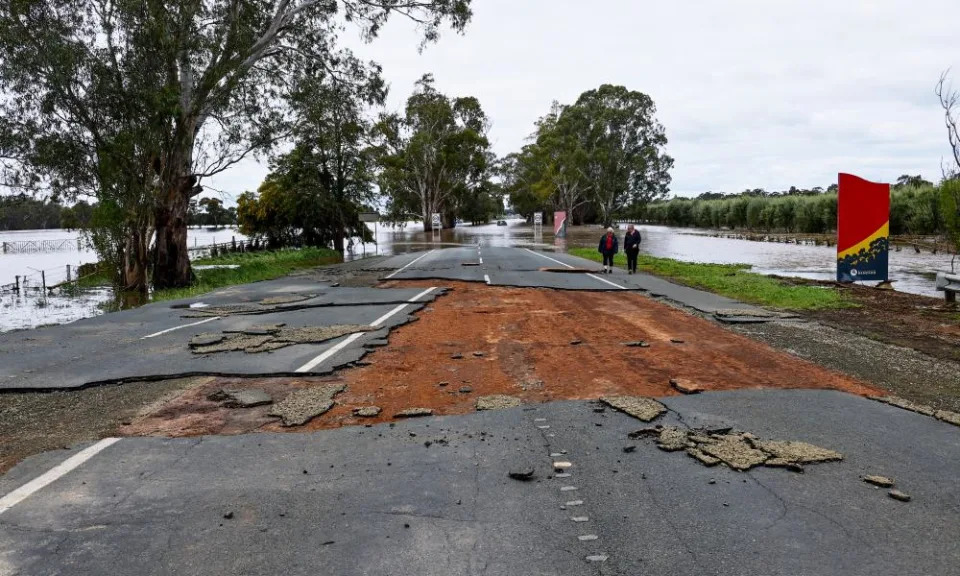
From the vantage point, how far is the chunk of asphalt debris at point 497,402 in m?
5.91

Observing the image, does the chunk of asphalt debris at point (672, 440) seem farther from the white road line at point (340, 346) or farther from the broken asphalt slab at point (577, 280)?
the broken asphalt slab at point (577, 280)

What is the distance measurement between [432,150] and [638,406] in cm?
6931

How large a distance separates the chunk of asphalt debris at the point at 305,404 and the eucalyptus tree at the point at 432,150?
60431 mm

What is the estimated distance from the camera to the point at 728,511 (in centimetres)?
378

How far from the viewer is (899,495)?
12.9 feet

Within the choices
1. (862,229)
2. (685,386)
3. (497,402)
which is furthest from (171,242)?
(862,229)

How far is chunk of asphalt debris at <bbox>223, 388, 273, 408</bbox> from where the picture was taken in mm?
6138

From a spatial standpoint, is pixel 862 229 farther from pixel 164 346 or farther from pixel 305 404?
pixel 164 346

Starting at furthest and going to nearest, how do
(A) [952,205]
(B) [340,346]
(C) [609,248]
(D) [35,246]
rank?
1. (D) [35,246]
2. (C) [609,248]
3. (A) [952,205]
4. (B) [340,346]

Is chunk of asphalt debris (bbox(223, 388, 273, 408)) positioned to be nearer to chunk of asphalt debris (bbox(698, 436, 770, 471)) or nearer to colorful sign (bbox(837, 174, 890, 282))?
chunk of asphalt debris (bbox(698, 436, 770, 471))

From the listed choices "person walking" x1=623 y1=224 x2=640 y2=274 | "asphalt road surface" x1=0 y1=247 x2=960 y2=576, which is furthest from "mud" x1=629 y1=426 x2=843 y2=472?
"person walking" x1=623 y1=224 x2=640 y2=274

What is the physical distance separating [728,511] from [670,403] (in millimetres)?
2259

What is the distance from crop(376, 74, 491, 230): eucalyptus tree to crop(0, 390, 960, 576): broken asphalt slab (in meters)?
62.3

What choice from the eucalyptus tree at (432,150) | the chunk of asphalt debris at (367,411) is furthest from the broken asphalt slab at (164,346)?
the eucalyptus tree at (432,150)
